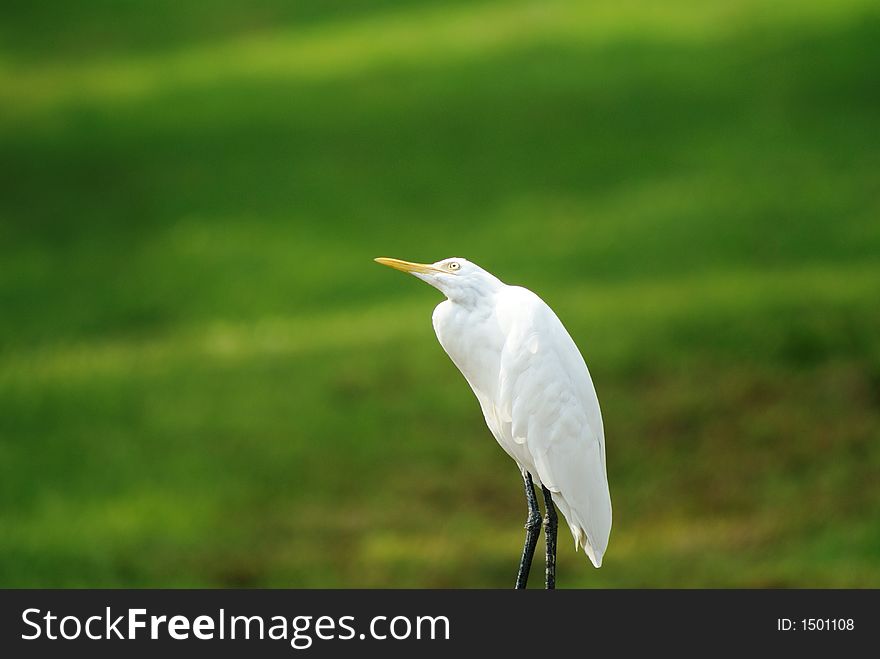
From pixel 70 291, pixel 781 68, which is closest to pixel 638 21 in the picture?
pixel 781 68

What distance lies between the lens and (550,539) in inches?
55.2

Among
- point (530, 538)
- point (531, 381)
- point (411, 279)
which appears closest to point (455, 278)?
point (531, 381)

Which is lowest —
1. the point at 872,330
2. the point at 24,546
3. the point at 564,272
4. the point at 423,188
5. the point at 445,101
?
the point at 24,546

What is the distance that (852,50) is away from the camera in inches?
177

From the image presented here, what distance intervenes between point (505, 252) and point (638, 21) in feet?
4.26

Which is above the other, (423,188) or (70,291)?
(423,188)

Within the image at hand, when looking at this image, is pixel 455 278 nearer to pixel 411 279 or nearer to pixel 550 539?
pixel 550 539

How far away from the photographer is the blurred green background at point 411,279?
3559mm

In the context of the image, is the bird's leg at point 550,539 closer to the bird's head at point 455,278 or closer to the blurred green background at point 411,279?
the bird's head at point 455,278

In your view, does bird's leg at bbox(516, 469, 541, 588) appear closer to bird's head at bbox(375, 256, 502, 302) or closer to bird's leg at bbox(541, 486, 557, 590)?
bird's leg at bbox(541, 486, 557, 590)

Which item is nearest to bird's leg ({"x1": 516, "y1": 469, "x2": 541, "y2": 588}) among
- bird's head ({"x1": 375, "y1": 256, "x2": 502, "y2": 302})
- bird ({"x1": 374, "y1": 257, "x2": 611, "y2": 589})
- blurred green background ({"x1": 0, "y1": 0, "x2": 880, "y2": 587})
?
bird ({"x1": 374, "y1": 257, "x2": 611, "y2": 589})

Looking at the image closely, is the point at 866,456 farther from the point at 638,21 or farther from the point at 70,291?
the point at 70,291

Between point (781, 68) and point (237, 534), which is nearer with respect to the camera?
point (237, 534)

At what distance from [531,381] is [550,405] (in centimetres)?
4
